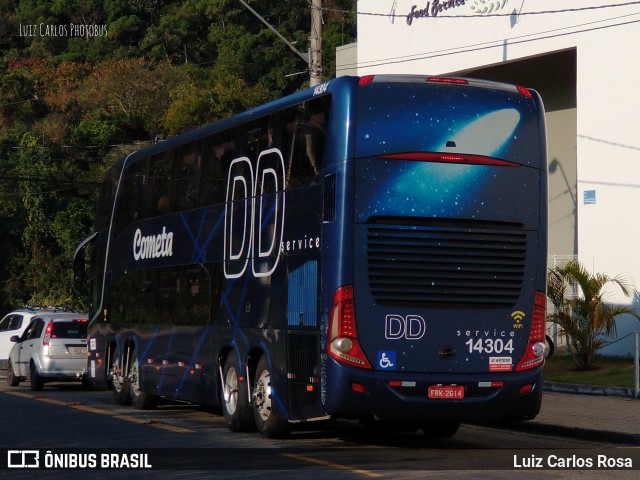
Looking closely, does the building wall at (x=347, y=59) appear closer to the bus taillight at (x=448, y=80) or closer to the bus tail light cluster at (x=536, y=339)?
the bus taillight at (x=448, y=80)

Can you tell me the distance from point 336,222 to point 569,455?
3.72 meters

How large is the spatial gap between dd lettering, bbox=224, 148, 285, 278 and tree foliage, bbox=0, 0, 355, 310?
101 ft

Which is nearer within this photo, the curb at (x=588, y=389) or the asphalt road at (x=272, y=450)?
the asphalt road at (x=272, y=450)

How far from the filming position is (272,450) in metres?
14.2

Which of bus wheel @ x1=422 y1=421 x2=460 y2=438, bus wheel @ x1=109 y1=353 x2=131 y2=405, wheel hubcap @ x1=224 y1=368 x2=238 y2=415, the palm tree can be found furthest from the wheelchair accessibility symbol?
the palm tree

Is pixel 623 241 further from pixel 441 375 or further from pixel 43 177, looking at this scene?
pixel 43 177

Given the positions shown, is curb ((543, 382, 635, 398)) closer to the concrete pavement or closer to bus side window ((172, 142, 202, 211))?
the concrete pavement

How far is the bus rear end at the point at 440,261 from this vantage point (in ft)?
44.0

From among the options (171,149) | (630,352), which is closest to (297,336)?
(171,149)

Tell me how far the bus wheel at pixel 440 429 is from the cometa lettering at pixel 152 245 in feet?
17.4

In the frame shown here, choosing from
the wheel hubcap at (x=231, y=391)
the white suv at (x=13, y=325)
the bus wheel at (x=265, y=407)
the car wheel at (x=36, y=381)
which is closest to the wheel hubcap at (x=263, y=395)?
the bus wheel at (x=265, y=407)

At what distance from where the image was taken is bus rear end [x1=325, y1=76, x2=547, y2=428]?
44.0ft

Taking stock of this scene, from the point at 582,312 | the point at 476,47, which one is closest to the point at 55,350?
the point at 582,312

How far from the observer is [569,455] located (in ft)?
45.8
